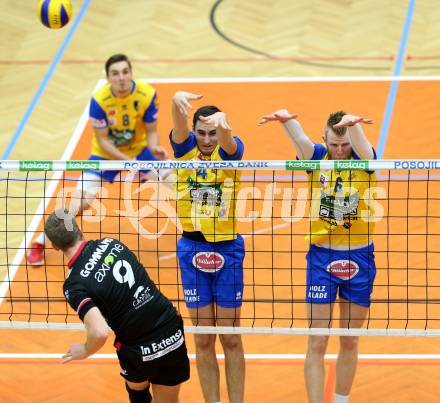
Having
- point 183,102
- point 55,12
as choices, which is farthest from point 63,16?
point 183,102

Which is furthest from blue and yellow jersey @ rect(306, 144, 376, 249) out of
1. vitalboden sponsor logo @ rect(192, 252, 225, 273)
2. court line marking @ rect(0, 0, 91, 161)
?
court line marking @ rect(0, 0, 91, 161)

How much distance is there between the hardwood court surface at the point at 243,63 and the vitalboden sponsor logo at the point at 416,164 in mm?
2526

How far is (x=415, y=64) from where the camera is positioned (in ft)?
51.1

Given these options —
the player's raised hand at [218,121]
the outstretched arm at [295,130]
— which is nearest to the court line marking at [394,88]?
the outstretched arm at [295,130]

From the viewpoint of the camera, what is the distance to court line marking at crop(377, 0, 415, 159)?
13.5 meters

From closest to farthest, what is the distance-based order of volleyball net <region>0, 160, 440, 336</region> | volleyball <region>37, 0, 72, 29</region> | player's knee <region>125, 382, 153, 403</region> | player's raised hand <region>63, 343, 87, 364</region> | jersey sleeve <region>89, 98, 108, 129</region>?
player's raised hand <region>63, 343, 87, 364</region> < player's knee <region>125, 382, 153, 403</region> < volleyball net <region>0, 160, 440, 336</region> < jersey sleeve <region>89, 98, 108, 129</region> < volleyball <region>37, 0, 72, 29</region>

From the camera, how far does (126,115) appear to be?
38.4 feet

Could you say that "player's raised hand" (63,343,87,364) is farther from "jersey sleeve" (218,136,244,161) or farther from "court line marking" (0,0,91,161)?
"court line marking" (0,0,91,161)

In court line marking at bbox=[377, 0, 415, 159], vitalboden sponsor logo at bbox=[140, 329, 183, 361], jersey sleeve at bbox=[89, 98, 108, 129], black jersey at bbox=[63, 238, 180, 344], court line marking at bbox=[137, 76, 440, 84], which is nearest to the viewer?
black jersey at bbox=[63, 238, 180, 344]

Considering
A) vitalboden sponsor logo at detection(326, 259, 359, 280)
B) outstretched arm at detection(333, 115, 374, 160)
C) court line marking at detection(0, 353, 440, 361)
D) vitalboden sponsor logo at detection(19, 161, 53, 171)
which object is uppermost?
outstretched arm at detection(333, 115, 374, 160)

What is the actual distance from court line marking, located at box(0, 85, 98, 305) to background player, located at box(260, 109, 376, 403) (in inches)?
107

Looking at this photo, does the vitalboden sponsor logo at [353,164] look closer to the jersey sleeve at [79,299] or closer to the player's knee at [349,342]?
the player's knee at [349,342]

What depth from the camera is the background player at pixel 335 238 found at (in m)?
8.06

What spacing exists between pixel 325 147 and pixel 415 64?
773 cm
